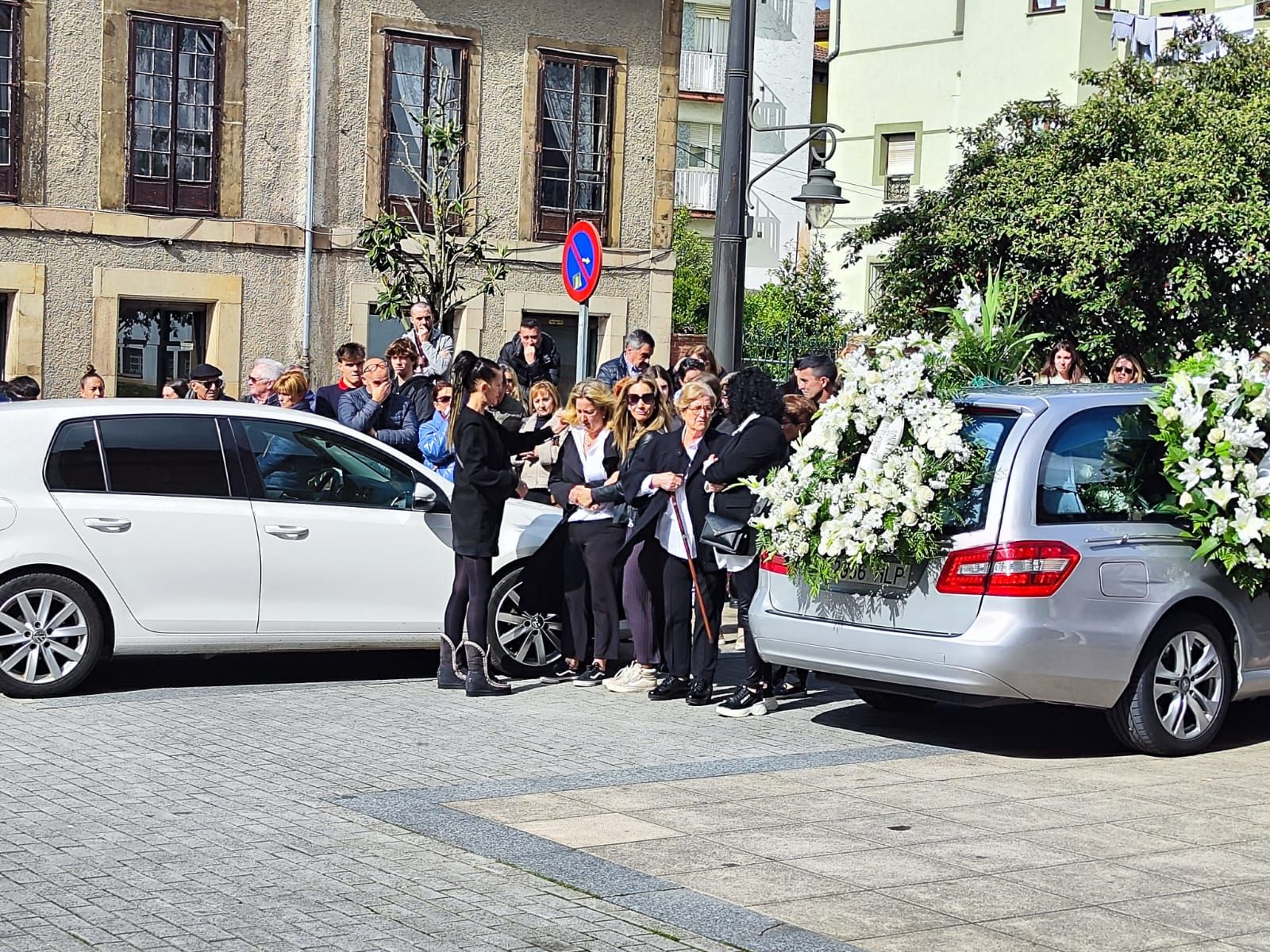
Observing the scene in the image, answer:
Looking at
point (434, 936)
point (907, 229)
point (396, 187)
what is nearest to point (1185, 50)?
point (907, 229)

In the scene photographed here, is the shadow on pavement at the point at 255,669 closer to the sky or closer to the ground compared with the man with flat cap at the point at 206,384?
closer to the ground

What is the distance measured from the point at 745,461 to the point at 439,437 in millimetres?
3344

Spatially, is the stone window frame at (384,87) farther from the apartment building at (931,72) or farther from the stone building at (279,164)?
the apartment building at (931,72)

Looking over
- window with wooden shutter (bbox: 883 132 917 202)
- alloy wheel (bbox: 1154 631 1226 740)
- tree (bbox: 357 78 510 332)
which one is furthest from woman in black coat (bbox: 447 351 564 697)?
window with wooden shutter (bbox: 883 132 917 202)

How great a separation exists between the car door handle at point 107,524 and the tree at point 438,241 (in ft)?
29.4

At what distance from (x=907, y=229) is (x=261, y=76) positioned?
26.2ft

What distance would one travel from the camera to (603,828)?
7.39 m

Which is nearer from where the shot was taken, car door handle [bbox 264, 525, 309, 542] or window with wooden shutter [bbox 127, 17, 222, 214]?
car door handle [bbox 264, 525, 309, 542]

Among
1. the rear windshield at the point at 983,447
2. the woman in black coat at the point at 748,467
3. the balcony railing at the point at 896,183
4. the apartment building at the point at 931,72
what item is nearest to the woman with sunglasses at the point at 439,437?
the woman in black coat at the point at 748,467

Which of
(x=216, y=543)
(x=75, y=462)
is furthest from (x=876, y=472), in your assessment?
(x=75, y=462)

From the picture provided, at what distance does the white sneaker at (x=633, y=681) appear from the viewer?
1118 cm

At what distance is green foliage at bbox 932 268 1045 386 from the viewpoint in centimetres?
1010

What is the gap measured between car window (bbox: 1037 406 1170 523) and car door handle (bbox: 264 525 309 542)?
4210 millimetres

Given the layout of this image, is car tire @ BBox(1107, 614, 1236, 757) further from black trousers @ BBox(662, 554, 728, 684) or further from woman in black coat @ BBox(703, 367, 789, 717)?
black trousers @ BBox(662, 554, 728, 684)
